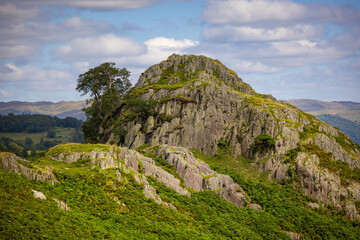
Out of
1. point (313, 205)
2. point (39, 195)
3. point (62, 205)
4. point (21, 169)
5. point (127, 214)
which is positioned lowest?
point (313, 205)

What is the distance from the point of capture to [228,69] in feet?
354

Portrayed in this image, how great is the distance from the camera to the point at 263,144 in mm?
73188

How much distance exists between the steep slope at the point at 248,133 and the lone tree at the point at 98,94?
3.71 meters

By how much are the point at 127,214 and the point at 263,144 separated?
45408 millimetres

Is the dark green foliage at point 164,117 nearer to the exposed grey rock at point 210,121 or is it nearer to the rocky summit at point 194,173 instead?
the rocky summit at point 194,173

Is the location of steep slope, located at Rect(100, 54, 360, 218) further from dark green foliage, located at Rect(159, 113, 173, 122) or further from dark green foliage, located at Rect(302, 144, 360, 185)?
dark green foliage, located at Rect(159, 113, 173, 122)

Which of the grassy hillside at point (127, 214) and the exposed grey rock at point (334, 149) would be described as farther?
the exposed grey rock at point (334, 149)

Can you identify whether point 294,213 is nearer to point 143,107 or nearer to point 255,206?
point 255,206

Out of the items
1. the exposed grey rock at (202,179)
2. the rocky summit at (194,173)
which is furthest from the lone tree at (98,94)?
the exposed grey rock at (202,179)

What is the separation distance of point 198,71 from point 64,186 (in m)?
69.4

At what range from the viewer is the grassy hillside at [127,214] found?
28.1 metres

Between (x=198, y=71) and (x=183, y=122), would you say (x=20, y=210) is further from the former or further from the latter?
(x=198, y=71)

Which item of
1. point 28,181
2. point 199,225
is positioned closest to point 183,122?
point 199,225

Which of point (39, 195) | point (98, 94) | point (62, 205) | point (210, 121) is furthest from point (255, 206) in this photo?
point (98, 94)
